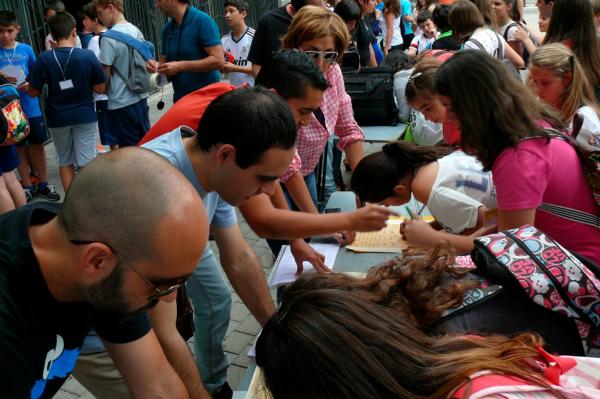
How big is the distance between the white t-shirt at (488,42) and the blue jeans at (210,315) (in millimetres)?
2910

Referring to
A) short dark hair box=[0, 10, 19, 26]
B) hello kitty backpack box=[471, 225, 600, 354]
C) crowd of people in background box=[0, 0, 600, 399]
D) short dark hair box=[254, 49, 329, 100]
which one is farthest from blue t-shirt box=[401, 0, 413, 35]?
hello kitty backpack box=[471, 225, 600, 354]

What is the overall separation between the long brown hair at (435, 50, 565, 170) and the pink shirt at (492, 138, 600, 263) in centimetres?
5

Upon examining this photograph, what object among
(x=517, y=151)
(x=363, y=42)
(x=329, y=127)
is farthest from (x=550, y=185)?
(x=363, y=42)

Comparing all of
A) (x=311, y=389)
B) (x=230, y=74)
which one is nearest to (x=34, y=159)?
(x=230, y=74)

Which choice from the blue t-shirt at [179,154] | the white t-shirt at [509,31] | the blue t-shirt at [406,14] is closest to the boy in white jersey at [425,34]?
the white t-shirt at [509,31]

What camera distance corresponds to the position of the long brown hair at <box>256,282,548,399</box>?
1.11 metres

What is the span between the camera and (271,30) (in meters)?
4.15

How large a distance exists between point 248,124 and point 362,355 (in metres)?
0.90

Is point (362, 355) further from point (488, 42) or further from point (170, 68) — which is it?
point (488, 42)

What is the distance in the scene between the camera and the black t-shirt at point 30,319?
122 cm

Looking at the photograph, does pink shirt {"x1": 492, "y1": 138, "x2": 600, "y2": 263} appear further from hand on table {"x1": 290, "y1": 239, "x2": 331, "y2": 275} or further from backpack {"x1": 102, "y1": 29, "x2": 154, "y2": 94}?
backpack {"x1": 102, "y1": 29, "x2": 154, "y2": 94}

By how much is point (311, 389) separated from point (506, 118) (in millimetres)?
1242

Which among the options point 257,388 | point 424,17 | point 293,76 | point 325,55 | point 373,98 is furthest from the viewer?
point 424,17

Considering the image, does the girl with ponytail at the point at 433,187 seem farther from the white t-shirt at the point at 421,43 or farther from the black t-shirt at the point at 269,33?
the white t-shirt at the point at 421,43
